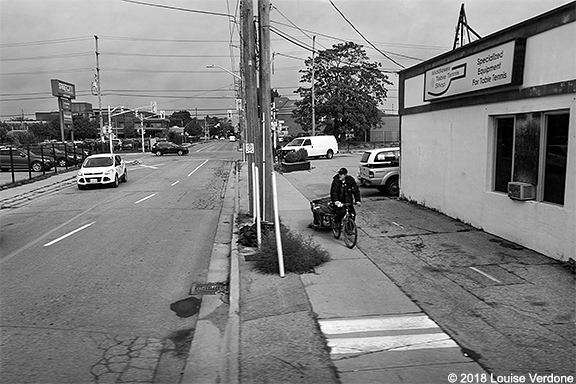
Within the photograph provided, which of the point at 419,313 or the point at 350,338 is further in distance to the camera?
the point at 419,313

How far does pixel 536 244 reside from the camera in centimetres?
903

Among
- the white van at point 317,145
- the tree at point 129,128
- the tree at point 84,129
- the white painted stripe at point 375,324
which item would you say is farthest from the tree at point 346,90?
the tree at point 129,128

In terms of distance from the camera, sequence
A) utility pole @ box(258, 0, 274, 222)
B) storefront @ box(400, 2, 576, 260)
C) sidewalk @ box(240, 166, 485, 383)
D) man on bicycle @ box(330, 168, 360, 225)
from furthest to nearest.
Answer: utility pole @ box(258, 0, 274, 222), man on bicycle @ box(330, 168, 360, 225), storefront @ box(400, 2, 576, 260), sidewalk @ box(240, 166, 485, 383)

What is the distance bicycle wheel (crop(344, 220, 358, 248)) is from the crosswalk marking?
3989 millimetres

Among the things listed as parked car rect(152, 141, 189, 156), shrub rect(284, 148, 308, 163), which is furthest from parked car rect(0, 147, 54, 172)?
parked car rect(152, 141, 189, 156)

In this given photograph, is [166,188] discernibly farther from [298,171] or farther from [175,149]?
[175,149]

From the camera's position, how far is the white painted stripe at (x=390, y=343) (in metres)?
5.12

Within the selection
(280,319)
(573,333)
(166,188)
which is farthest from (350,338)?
(166,188)

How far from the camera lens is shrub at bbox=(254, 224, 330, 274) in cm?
829

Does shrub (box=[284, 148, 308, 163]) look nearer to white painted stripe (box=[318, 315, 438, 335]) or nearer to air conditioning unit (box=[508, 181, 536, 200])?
air conditioning unit (box=[508, 181, 536, 200])

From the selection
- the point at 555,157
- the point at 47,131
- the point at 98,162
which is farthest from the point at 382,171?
the point at 47,131

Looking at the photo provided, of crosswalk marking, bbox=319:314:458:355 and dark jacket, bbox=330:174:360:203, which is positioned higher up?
dark jacket, bbox=330:174:360:203

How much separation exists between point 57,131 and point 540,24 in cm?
10165

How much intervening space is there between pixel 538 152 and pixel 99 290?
8140 millimetres
